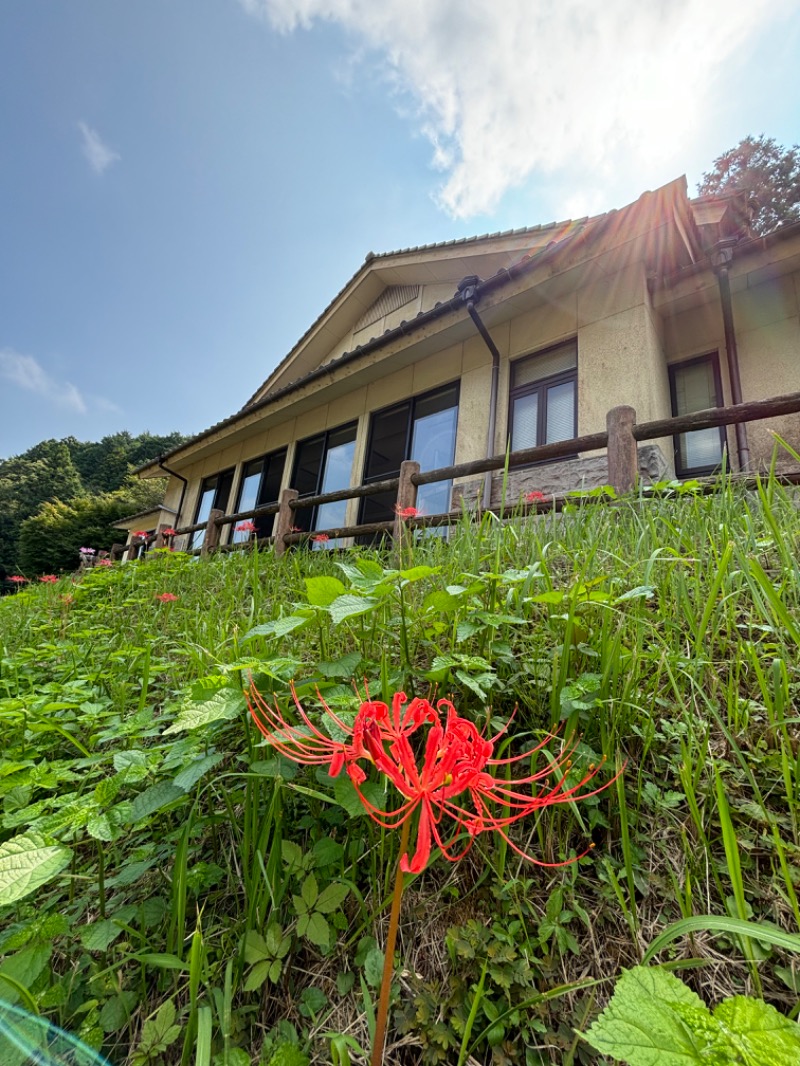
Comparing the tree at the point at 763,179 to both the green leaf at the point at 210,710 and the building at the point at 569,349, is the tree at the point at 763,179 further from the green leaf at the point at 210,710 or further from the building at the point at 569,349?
the green leaf at the point at 210,710

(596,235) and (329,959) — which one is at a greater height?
(596,235)

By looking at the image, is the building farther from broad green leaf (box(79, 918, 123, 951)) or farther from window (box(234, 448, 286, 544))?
broad green leaf (box(79, 918, 123, 951))

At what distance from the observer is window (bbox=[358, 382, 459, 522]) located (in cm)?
608

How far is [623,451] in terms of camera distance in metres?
2.90

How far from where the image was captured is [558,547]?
→ 6.72 feet

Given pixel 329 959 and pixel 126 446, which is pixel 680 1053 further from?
pixel 126 446

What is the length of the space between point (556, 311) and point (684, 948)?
6.09 m

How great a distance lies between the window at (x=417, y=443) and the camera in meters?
6.08

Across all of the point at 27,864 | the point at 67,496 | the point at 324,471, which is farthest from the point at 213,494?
the point at 67,496

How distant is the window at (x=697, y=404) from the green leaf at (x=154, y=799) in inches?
216

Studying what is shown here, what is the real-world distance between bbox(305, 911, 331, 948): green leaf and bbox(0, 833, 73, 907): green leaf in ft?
1.46

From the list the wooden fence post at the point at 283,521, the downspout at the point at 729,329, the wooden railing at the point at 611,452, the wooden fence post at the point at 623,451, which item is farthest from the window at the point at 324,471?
the downspout at the point at 729,329

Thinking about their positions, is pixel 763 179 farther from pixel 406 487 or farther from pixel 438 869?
pixel 438 869

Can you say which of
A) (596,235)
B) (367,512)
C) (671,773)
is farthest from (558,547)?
(367,512)
